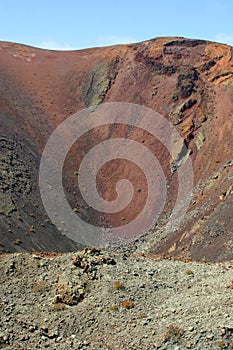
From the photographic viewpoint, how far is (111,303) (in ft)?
47.6

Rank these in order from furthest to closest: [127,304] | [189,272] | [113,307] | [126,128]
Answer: [126,128] → [189,272] → [127,304] → [113,307]

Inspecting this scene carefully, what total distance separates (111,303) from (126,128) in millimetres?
40056

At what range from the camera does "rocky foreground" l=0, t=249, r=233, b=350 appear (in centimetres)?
1290

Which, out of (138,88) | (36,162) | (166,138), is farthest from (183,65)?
(36,162)

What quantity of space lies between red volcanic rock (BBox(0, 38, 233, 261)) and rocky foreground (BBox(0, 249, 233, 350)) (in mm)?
11349

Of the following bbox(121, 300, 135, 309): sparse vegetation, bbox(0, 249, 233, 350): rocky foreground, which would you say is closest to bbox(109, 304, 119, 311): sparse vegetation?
bbox(0, 249, 233, 350): rocky foreground

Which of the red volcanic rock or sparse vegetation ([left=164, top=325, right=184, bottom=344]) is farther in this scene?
the red volcanic rock

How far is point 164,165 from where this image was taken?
46.9 meters

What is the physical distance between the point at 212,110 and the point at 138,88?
1138 centimetres

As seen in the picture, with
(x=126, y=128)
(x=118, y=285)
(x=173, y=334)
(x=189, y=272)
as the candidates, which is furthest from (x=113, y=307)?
(x=126, y=128)

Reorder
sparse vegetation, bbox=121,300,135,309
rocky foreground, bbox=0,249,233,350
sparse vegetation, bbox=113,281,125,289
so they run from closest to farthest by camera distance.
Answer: rocky foreground, bbox=0,249,233,350
sparse vegetation, bbox=121,300,135,309
sparse vegetation, bbox=113,281,125,289

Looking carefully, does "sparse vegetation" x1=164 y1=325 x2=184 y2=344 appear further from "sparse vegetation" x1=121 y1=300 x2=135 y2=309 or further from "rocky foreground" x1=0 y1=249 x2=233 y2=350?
"sparse vegetation" x1=121 y1=300 x2=135 y2=309

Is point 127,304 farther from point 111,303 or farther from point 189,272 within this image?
point 189,272

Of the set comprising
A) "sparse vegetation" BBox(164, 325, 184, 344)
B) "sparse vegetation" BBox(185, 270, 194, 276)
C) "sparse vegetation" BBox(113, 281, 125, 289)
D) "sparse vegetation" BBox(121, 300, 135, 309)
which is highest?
"sparse vegetation" BBox(113, 281, 125, 289)
